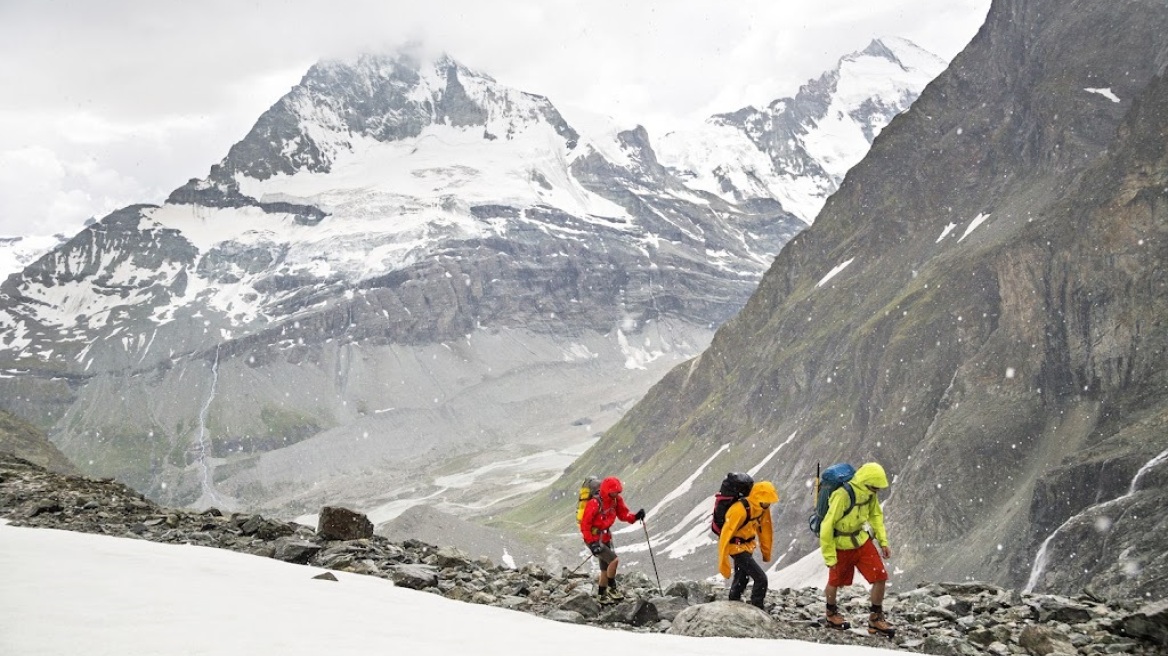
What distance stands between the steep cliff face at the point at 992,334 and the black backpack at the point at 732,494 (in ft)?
104

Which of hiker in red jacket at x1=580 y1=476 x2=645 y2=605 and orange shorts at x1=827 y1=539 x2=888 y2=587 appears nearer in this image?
orange shorts at x1=827 y1=539 x2=888 y2=587

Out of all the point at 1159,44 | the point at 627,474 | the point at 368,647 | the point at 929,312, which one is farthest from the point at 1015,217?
the point at 368,647

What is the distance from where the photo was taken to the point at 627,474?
193 metres

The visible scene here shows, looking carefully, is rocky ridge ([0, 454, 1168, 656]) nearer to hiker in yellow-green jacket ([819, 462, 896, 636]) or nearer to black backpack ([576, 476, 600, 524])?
hiker in yellow-green jacket ([819, 462, 896, 636])

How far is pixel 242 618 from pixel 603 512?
1023 cm

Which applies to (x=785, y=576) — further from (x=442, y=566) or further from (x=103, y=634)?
(x=103, y=634)

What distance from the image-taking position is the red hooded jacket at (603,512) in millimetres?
20359

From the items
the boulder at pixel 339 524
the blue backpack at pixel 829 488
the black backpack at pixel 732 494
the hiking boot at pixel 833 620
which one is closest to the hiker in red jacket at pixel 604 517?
the black backpack at pixel 732 494

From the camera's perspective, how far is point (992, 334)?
101062 millimetres

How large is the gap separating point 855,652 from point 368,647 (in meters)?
7.07

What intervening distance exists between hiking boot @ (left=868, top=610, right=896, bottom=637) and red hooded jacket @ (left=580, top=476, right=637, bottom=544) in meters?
5.75

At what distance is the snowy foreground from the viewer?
390 inches

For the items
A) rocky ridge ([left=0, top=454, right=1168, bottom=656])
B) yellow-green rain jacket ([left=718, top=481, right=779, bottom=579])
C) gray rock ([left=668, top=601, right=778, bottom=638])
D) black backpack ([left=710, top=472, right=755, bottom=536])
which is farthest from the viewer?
black backpack ([left=710, top=472, right=755, bottom=536])

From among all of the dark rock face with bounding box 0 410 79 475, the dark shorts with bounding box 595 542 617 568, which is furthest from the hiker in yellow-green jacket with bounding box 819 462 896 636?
the dark rock face with bounding box 0 410 79 475
